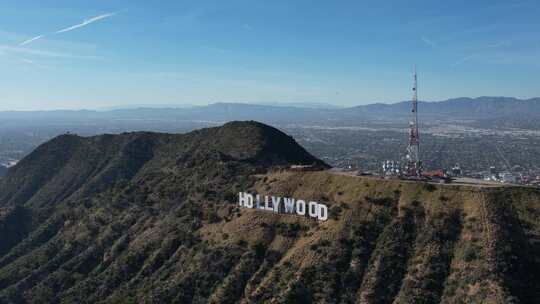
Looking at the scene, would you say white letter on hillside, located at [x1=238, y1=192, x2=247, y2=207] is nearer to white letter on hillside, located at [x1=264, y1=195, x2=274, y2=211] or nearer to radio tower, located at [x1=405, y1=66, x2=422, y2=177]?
white letter on hillside, located at [x1=264, y1=195, x2=274, y2=211]

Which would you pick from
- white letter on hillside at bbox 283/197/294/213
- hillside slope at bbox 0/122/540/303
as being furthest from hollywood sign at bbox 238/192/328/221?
hillside slope at bbox 0/122/540/303

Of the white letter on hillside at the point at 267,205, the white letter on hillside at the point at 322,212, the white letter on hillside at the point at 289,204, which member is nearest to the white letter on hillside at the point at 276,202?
the white letter on hillside at the point at 267,205

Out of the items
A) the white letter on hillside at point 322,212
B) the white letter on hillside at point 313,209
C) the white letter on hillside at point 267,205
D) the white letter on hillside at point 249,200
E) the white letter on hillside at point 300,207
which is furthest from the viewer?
the white letter on hillside at point 249,200

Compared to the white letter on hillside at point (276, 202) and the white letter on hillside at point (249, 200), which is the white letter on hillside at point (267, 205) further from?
the white letter on hillside at point (249, 200)

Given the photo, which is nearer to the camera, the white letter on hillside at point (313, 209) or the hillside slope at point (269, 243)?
the hillside slope at point (269, 243)

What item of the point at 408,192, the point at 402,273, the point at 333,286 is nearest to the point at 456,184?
the point at 408,192

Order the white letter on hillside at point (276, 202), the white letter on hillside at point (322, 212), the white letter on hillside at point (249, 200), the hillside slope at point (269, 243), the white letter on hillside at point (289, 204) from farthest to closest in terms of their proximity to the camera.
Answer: the white letter on hillside at point (249, 200), the white letter on hillside at point (276, 202), the white letter on hillside at point (289, 204), the white letter on hillside at point (322, 212), the hillside slope at point (269, 243)
